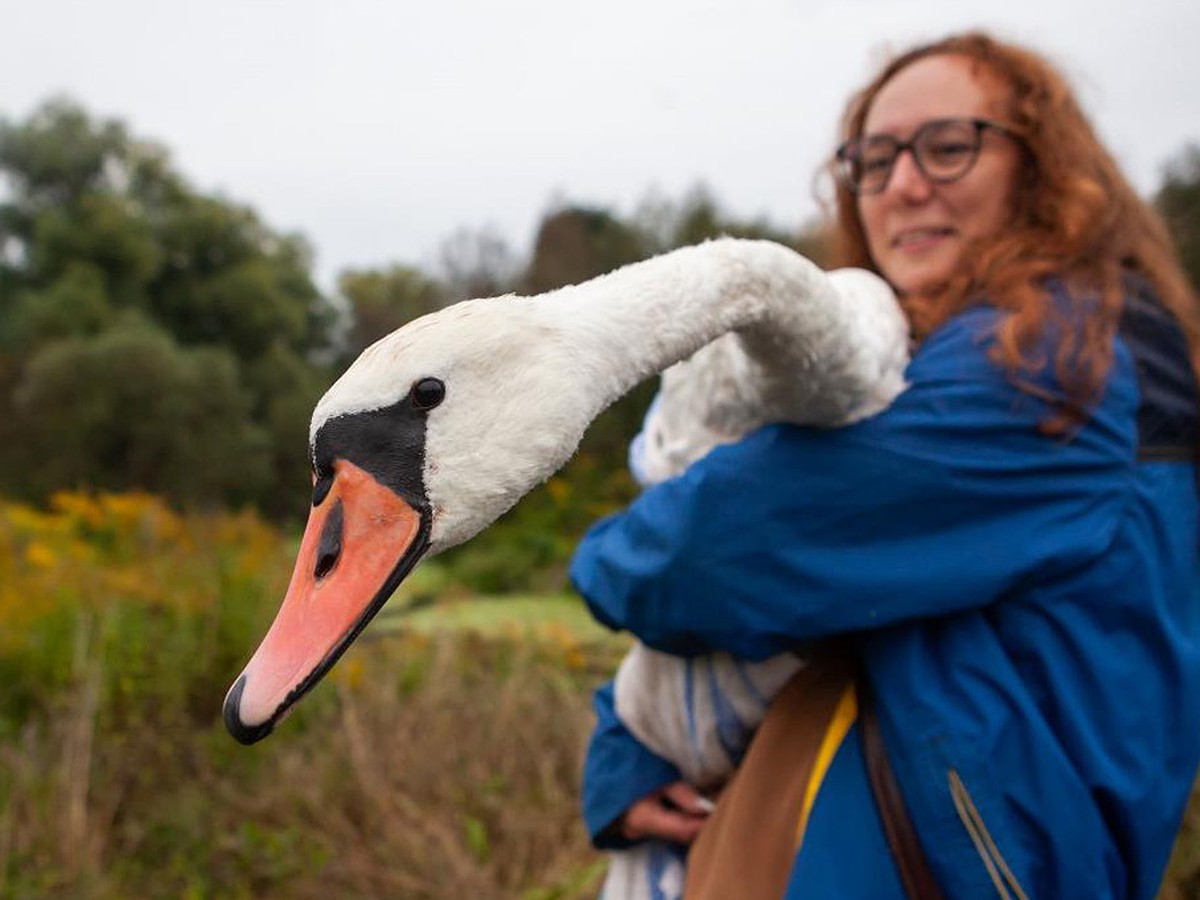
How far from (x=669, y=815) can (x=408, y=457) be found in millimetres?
759

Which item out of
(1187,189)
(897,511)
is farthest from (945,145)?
(1187,189)

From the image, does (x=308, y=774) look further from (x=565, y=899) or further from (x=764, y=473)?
(x=764, y=473)

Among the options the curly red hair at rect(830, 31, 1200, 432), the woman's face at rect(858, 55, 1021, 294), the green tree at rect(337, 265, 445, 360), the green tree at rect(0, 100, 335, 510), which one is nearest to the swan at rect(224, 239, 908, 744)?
the curly red hair at rect(830, 31, 1200, 432)

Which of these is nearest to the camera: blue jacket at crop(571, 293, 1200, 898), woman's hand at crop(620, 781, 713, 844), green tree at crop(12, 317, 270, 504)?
blue jacket at crop(571, 293, 1200, 898)

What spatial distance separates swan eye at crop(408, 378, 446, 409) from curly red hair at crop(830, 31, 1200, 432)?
646 millimetres

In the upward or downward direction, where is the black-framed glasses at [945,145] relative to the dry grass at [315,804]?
upward

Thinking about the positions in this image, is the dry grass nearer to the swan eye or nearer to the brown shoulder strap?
the brown shoulder strap

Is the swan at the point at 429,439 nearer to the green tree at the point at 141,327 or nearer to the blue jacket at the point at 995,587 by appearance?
the blue jacket at the point at 995,587

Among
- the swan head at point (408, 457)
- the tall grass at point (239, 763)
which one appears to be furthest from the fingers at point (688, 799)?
the tall grass at point (239, 763)

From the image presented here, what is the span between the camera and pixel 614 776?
1326 millimetres

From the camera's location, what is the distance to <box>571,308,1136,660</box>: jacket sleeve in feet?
3.28

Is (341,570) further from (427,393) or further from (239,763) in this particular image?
(239,763)

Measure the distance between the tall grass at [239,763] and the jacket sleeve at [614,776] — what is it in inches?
46.1

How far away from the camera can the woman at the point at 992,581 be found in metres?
0.96
